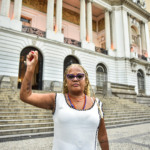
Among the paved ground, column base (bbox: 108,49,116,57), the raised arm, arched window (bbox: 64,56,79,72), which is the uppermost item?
column base (bbox: 108,49,116,57)

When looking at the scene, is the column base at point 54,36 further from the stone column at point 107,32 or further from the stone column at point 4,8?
the stone column at point 107,32

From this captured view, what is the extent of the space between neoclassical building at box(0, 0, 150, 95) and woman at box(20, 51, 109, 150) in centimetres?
1157

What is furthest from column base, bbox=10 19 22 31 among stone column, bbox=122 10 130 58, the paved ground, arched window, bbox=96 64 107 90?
stone column, bbox=122 10 130 58

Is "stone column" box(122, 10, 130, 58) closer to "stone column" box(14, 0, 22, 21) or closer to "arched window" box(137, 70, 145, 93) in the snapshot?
"arched window" box(137, 70, 145, 93)

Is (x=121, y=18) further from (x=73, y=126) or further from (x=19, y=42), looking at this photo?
(x=73, y=126)

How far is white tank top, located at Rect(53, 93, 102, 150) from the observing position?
1.03 m

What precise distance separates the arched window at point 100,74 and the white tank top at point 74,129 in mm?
17508

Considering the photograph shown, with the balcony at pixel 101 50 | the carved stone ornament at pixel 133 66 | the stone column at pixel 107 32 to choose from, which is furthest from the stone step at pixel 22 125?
the carved stone ornament at pixel 133 66

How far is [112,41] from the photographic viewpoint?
21.1 metres

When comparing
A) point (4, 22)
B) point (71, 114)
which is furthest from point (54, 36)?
point (71, 114)

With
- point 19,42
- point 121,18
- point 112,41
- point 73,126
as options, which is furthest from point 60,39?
point 73,126

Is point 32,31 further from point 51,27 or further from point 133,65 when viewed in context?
point 133,65

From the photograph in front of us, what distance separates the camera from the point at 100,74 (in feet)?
62.0

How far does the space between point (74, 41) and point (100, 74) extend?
5.54m
